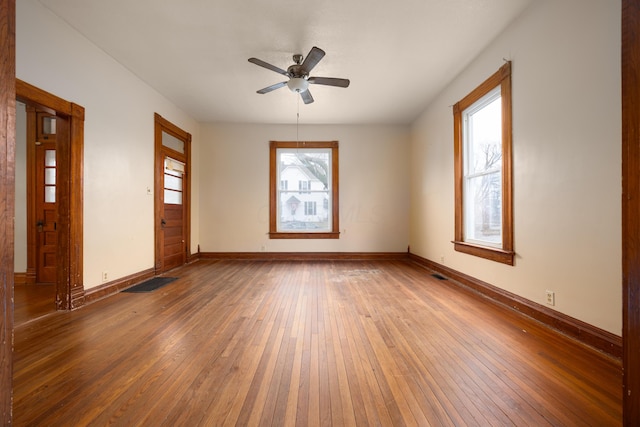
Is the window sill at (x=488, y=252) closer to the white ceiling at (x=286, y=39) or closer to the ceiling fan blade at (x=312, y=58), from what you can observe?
the white ceiling at (x=286, y=39)

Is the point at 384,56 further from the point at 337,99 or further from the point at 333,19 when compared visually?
the point at 337,99

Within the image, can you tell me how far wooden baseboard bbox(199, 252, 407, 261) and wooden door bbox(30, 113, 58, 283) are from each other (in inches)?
96.9

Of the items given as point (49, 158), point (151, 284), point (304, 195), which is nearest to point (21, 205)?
point (49, 158)

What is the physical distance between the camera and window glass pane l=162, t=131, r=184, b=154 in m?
4.78

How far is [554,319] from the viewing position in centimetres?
234

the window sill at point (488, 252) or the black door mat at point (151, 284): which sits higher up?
the window sill at point (488, 252)

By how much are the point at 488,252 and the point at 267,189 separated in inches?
171

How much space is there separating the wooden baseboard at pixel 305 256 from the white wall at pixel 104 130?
1781 mm

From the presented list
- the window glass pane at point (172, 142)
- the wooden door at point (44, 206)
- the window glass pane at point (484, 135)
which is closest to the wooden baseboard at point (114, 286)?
the wooden door at point (44, 206)

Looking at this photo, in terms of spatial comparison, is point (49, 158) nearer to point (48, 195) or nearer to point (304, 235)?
point (48, 195)

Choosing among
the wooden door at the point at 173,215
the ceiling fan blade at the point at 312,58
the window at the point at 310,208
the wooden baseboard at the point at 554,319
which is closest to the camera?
the wooden baseboard at the point at 554,319

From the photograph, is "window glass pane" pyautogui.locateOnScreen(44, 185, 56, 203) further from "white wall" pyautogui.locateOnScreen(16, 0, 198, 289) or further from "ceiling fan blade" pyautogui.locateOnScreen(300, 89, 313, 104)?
"ceiling fan blade" pyautogui.locateOnScreen(300, 89, 313, 104)

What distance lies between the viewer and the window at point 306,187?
19.9 ft

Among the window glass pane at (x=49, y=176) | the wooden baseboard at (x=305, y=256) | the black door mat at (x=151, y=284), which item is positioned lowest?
the black door mat at (x=151, y=284)
